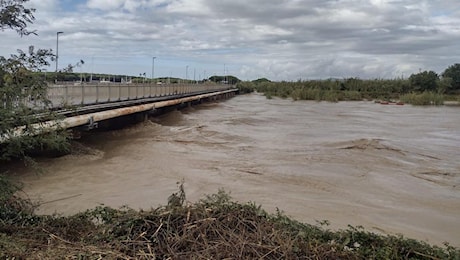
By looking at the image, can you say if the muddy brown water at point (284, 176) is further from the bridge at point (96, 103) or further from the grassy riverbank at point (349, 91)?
the grassy riverbank at point (349, 91)

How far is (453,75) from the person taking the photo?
320 feet

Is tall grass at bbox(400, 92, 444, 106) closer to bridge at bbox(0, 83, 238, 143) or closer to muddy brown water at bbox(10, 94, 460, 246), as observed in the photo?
muddy brown water at bbox(10, 94, 460, 246)

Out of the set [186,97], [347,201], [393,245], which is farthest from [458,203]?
[186,97]

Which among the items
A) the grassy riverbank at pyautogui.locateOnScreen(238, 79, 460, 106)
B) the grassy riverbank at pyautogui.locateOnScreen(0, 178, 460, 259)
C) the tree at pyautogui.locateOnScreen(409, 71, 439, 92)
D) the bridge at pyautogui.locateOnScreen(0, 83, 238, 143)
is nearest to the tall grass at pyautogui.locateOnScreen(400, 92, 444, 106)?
the grassy riverbank at pyautogui.locateOnScreen(238, 79, 460, 106)

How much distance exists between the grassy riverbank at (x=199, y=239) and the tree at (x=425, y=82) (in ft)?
294

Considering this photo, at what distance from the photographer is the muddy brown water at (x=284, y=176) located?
32.8 feet

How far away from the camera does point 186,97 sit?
1709 inches

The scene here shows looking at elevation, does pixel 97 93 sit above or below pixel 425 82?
below

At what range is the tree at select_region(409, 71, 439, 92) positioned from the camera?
8675 centimetres

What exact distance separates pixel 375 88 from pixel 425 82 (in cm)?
963

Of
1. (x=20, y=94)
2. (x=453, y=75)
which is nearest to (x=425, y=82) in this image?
(x=453, y=75)

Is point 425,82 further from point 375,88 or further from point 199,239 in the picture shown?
point 199,239

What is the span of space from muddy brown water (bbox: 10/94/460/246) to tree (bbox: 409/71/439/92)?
68.1m

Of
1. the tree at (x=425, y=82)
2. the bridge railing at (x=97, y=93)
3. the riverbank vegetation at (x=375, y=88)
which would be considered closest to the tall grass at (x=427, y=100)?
the riverbank vegetation at (x=375, y=88)
